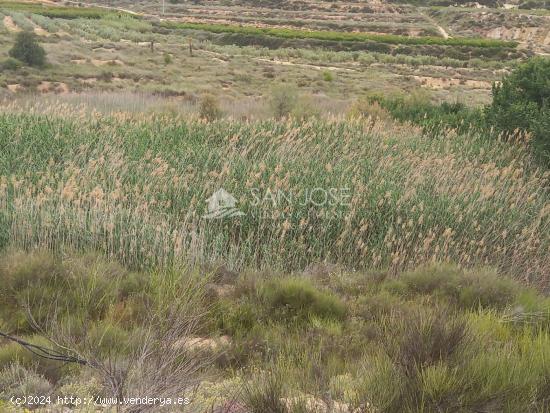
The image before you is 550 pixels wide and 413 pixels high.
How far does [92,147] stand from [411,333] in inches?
273

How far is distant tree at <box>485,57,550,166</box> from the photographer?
9.34 meters

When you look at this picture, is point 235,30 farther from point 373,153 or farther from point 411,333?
point 411,333

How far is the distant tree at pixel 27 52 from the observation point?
80.7 ft

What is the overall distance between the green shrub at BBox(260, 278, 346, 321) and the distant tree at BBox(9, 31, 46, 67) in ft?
77.7

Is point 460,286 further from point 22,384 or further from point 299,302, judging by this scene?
point 22,384

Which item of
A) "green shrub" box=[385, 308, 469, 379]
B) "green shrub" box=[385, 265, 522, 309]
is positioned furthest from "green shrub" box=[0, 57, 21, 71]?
"green shrub" box=[385, 308, 469, 379]

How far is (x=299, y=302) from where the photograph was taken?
4773mm

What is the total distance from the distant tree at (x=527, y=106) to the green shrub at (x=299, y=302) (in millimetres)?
6157

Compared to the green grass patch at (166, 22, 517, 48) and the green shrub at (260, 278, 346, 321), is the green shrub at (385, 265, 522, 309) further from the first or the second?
the green grass patch at (166, 22, 517, 48)

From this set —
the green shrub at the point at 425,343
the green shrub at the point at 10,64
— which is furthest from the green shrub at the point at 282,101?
the green shrub at the point at 425,343

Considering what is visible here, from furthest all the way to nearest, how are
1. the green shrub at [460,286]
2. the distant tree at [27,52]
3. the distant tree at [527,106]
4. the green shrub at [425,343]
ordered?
the distant tree at [27,52] < the distant tree at [527,106] < the green shrub at [460,286] < the green shrub at [425,343]

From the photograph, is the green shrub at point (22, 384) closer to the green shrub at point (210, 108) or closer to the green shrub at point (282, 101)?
the green shrub at point (210, 108)

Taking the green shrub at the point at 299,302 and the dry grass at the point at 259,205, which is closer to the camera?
the green shrub at the point at 299,302

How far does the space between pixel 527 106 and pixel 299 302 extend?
7664 mm
